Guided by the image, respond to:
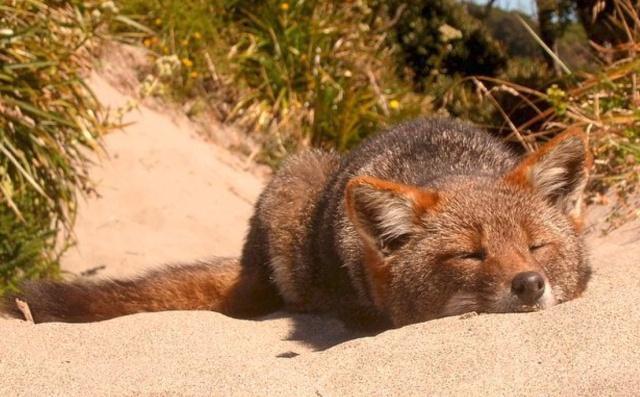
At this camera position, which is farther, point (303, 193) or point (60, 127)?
point (60, 127)

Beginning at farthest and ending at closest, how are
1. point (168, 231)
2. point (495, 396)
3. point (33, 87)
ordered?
point (168, 231) → point (33, 87) → point (495, 396)

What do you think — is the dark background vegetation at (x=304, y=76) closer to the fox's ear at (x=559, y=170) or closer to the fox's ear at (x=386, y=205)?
the fox's ear at (x=559, y=170)

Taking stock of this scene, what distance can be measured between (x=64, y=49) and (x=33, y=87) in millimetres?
489

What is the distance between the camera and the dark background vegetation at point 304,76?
730cm

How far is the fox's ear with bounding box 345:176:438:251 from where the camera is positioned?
506cm

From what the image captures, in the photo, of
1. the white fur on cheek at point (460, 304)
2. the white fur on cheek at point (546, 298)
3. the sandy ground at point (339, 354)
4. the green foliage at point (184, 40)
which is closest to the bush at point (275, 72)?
the green foliage at point (184, 40)

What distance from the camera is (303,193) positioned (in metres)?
6.79

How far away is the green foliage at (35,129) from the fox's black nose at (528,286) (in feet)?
11.9

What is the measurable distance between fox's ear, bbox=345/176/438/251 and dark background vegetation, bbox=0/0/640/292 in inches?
103

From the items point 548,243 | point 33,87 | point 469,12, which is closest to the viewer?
point 548,243

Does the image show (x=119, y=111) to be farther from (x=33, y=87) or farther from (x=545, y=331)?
(x=545, y=331)

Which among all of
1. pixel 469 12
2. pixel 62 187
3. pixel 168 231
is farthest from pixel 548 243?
pixel 469 12

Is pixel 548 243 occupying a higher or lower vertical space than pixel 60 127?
higher

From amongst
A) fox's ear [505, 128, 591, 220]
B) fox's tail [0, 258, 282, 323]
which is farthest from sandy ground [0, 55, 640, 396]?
fox's ear [505, 128, 591, 220]
